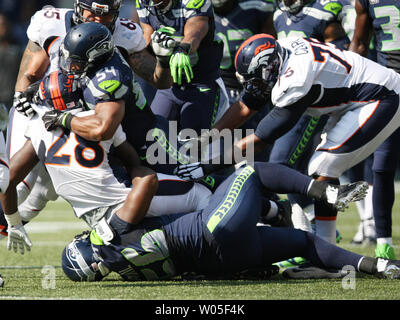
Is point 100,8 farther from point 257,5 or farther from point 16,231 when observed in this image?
point 257,5

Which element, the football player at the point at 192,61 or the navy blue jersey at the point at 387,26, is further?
the football player at the point at 192,61

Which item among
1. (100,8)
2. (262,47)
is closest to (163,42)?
(100,8)

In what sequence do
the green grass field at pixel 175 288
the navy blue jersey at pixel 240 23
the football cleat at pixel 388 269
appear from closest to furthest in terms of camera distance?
1. the green grass field at pixel 175 288
2. the football cleat at pixel 388 269
3. the navy blue jersey at pixel 240 23

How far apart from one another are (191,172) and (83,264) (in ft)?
2.71

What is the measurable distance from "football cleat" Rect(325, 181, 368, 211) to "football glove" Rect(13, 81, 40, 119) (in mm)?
1877

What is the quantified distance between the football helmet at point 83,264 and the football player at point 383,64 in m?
1.90

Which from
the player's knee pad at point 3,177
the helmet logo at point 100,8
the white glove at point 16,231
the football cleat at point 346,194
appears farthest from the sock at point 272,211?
the player's knee pad at point 3,177

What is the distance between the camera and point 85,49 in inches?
172

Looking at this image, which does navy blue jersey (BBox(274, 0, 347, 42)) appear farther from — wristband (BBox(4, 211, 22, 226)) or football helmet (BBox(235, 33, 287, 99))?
wristband (BBox(4, 211, 22, 226))

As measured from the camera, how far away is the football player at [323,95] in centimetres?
457

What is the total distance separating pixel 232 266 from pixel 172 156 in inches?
41.5

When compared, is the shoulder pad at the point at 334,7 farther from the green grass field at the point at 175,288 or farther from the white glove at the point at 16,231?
the white glove at the point at 16,231

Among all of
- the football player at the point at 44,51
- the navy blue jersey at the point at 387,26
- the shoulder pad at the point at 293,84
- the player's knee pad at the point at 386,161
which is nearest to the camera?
the shoulder pad at the point at 293,84

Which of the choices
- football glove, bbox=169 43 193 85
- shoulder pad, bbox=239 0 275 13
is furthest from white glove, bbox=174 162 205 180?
shoulder pad, bbox=239 0 275 13
